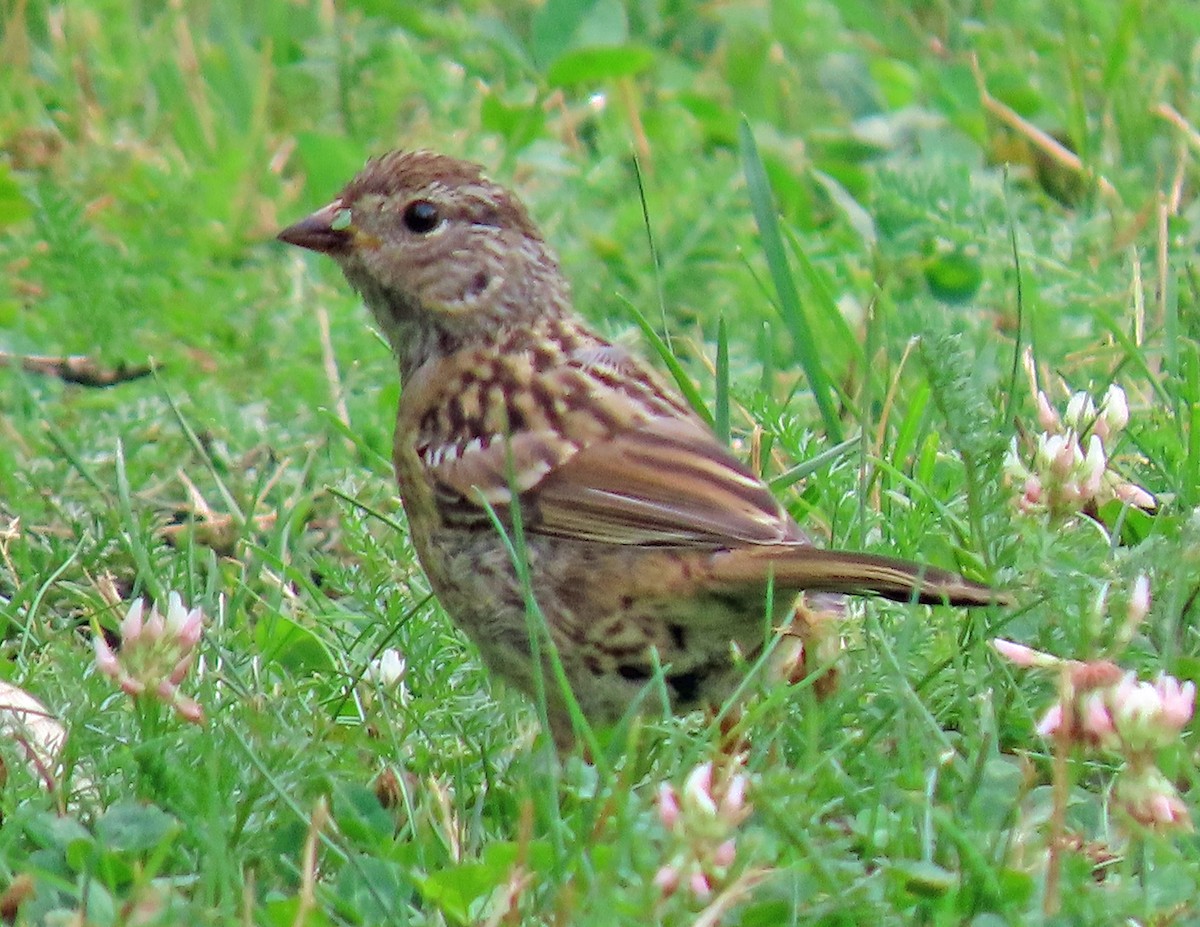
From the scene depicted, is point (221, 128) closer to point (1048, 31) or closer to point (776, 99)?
point (776, 99)

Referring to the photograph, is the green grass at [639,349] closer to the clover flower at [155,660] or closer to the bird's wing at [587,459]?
the clover flower at [155,660]

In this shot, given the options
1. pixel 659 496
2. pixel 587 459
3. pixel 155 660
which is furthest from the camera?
pixel 587 459

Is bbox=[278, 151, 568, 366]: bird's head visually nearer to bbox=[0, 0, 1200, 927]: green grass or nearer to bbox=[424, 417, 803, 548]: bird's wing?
bbox=[0, 0, 1200, 927]: green grass

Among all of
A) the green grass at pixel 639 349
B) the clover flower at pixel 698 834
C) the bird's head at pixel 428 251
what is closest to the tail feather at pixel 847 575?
the green grass at pixel 639 349

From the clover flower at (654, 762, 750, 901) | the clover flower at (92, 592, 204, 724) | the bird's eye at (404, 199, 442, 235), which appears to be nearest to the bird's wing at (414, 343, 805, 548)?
the bird's eye at (404, 199, 442, 235)

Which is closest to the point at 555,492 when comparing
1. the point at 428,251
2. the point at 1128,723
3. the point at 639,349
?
the point at 428,251

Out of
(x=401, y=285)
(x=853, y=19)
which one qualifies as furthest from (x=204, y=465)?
(x=853, y=19)

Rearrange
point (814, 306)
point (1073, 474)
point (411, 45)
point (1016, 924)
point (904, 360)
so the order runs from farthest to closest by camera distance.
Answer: point (411, 45) → point (814, 306) → point (904, 360) → point (1073, 474) → point (1016, 924)

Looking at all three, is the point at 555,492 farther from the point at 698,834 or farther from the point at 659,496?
the point at 698,834
